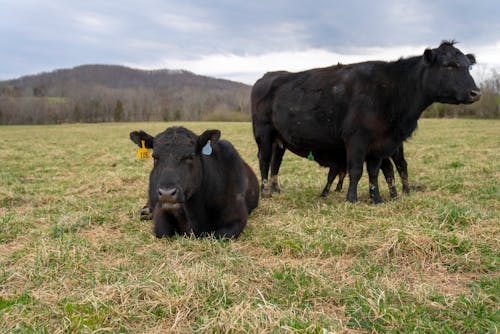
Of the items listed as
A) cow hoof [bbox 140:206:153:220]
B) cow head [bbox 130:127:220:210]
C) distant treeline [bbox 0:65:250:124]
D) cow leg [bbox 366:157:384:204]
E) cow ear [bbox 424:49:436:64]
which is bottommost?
cow hoof [bbox 140:206:153:220]

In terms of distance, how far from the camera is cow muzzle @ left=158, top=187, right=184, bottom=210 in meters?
5.05

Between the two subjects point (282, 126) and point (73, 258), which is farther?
point (282, 126)

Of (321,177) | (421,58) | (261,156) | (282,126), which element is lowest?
(321,177)

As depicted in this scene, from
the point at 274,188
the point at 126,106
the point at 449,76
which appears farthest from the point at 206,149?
the point at 126,106

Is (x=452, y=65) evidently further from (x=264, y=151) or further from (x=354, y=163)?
(x=264, y=151)

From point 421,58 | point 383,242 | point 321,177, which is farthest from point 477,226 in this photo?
point 321,177

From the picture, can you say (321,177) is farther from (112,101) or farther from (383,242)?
(112,101)

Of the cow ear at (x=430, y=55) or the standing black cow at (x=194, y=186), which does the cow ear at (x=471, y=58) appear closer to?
the cow ear at (x=430, y=55)

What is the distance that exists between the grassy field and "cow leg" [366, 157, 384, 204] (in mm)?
820

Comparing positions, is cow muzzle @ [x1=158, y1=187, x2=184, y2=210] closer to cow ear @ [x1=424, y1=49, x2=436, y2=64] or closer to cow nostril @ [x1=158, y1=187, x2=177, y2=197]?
cow nostril @ [x1=158, y1=187, x2=177, y2=197]

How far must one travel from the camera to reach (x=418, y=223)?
5453 mm

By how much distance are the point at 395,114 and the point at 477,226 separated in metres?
2.96

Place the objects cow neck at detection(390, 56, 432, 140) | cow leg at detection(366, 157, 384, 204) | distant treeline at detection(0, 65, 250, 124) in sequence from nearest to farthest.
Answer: cow neck at detection(390, 56, 432, 140), cow leg at detection(366, 157, 384, 204), distant treeline at detection(0, 65, 250, 124)

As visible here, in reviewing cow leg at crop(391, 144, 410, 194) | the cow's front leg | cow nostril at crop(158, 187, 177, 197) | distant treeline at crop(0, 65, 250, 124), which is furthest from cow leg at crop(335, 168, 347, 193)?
distant treeline at crop(0, 65, 250, 124)
